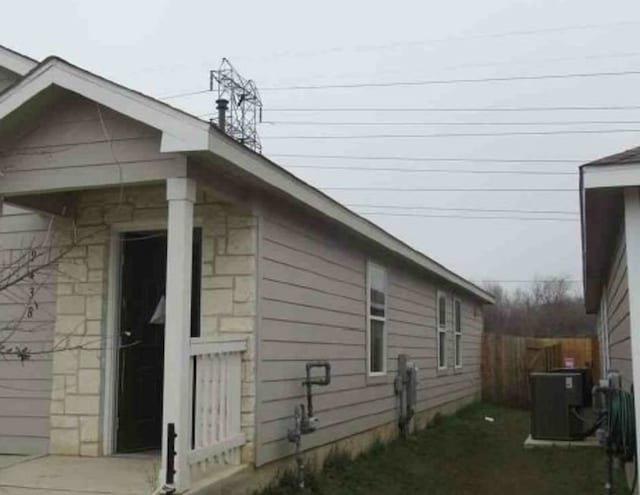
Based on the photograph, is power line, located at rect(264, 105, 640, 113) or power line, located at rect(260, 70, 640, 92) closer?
power line, located at rect(260, 70, 640, 92)

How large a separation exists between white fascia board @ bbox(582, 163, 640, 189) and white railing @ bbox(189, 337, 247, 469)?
277cm

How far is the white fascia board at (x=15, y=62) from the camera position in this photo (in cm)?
723

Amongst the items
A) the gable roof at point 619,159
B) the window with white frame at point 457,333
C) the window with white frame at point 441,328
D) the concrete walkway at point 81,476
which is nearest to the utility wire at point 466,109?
the window with white frame at point 457,333

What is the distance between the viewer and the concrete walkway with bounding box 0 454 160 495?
519 cm

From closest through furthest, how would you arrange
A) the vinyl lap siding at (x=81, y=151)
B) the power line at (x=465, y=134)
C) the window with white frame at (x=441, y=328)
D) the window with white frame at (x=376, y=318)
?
the vinyl lap siding at (x=81, y=151) → the window with white frame at (x=376, y=318) → the window with white frame at (x=441, y=328) → the power line at (x=465, y=134)

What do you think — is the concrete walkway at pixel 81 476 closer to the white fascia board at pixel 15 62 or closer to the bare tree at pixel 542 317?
the white fascia board at pixel 15 62

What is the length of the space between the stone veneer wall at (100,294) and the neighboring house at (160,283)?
0.01m

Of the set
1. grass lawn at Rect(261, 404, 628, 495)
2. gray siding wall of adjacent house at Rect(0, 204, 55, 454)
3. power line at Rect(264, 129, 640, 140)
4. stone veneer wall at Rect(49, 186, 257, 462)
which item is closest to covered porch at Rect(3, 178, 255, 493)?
stone veneer wall at Rect(49, 186, 257, 462)

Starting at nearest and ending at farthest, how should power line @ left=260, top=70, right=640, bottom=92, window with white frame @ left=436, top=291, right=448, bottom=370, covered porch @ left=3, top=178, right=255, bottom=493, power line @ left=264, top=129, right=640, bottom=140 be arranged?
covered porch @ left=3, top=178, right=255, bottom=493, window with white frame @ left=436, top=291, right=448, bottom=370, power line @ left=260, top=70, right=640, bottom=92, power line @ left=264, top=129, right=640, bottom=140

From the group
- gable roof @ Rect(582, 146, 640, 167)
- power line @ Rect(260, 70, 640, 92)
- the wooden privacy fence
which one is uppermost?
power line @ Rect(260, 70, 640, 92)

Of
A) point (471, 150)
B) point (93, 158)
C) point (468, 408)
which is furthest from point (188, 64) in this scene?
point (93, 158)

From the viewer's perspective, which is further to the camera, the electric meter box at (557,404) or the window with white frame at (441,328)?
the window with white frame at (441,328)

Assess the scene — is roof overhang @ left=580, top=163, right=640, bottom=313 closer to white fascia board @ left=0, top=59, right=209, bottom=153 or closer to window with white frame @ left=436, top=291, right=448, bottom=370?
white fascia board @ left=0, top=59, right=209, bottom=153

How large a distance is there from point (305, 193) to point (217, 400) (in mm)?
2059
